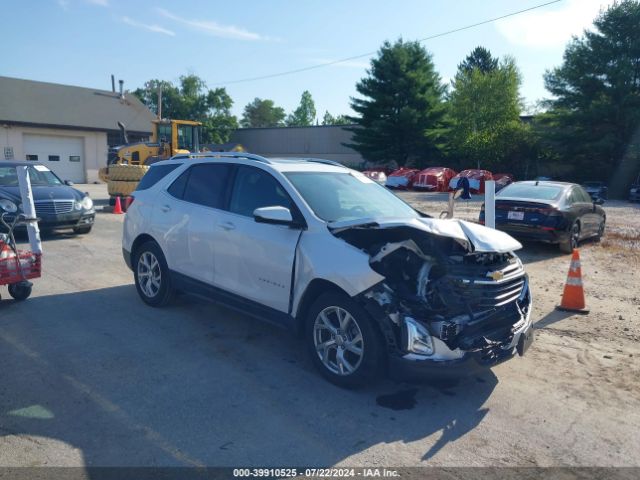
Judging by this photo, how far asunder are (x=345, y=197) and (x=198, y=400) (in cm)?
237

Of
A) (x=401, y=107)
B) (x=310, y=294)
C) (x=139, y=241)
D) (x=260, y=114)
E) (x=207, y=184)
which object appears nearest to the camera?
(x=310, y=294)

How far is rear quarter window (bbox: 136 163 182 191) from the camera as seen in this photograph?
21.6 ft

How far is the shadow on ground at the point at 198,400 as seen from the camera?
3.45 metres

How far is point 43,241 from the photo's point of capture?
36.7ft

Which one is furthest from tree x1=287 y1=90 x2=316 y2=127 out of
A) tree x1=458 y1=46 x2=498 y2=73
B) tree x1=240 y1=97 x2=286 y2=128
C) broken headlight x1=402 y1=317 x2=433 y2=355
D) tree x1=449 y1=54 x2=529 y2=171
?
broken headlight x1=402 y1=317 x2=433 y2=355

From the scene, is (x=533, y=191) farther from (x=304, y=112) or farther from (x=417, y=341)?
(x=304, y=112)

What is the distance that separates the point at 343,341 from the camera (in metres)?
4.27

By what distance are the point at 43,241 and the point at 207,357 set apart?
7.99 m

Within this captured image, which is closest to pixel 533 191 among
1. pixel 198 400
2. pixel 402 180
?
pixel 198 400

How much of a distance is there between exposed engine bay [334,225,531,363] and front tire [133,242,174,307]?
2.70 meters

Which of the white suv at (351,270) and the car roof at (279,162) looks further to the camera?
the car roof at (279,162)

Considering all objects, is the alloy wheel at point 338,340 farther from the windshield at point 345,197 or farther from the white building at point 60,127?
the white building at point 60,127

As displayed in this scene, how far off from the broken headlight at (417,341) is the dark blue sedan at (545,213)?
23.7 ft

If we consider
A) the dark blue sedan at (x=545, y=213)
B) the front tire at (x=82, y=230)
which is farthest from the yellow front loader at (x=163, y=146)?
the dark blue sedan at (x=545, y=213)
